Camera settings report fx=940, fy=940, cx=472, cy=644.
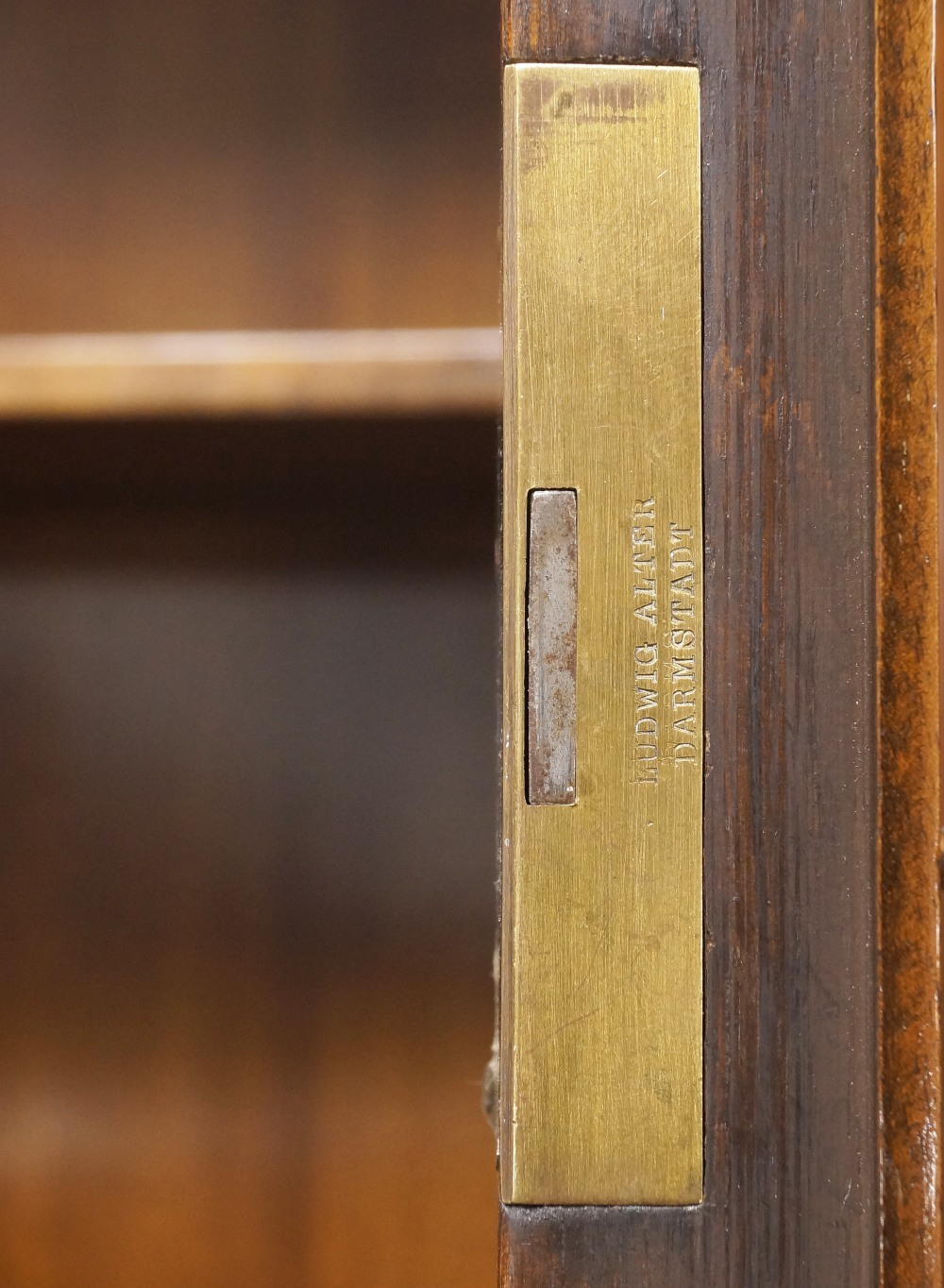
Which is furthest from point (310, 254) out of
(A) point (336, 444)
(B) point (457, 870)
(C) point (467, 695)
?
(B) point (457, 870)

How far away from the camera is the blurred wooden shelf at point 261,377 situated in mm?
429

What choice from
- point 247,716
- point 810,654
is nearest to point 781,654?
point 810,654

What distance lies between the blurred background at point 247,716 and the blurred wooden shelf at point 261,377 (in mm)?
119

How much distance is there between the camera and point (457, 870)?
2.03ft

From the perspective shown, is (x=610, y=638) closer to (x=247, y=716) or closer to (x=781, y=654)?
(x=781, y=654)

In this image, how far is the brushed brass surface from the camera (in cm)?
27

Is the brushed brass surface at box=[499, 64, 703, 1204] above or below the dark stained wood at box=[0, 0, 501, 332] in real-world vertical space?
below

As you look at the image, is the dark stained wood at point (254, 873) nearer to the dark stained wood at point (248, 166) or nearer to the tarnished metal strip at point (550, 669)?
the dark stained wood at point (248, 166)

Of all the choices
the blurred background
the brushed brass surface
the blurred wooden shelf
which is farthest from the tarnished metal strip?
the blurred background

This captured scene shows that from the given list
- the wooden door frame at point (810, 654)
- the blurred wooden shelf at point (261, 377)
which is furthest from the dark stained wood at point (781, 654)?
the blurred wooden shelf at point (261, 377)

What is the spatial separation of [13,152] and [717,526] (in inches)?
21.2

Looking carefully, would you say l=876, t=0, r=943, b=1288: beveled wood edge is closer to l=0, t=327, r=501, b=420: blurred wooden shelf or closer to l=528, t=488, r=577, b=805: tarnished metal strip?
l=528, t=488, r=577, b=805: tarnished metal strip

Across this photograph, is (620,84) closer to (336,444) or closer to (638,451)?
(638,451)

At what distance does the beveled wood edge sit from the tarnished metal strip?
0.30 feet
